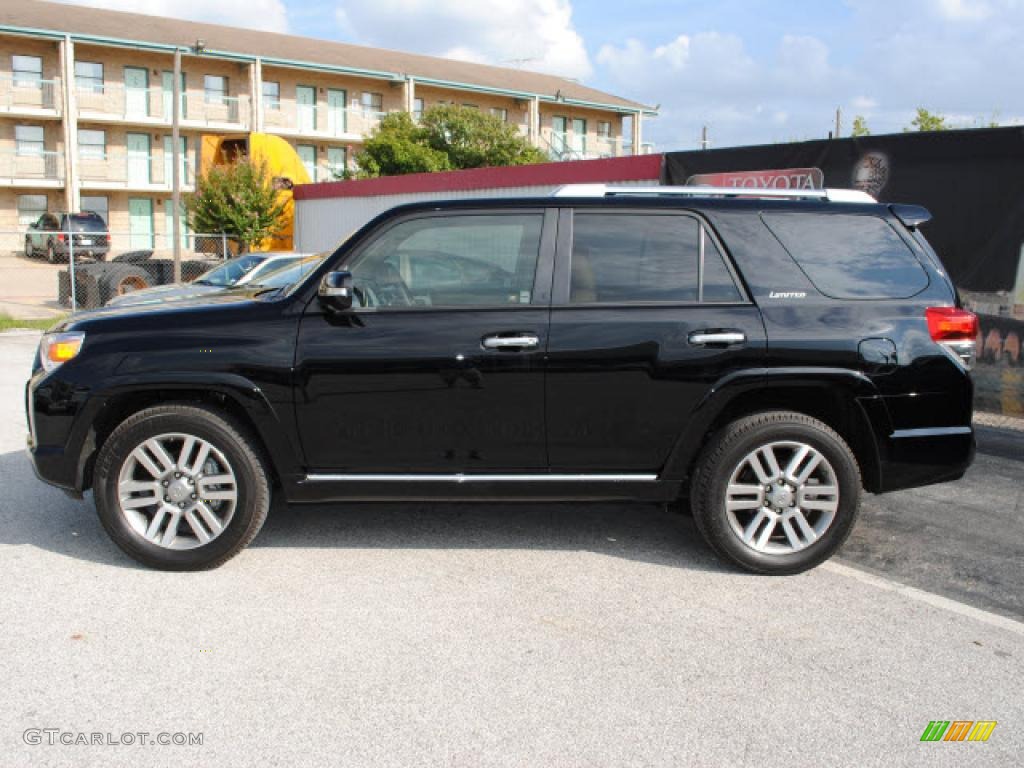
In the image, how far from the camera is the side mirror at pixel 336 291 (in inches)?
174

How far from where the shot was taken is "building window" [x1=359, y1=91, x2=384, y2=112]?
48.0 m

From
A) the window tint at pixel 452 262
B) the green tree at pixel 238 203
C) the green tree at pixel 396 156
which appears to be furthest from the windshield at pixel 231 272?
the green tree at pixel 396 156

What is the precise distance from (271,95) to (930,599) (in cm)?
4542

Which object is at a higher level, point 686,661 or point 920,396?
point 920,396

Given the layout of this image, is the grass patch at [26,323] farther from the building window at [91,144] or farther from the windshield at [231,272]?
the building window at [91,144]

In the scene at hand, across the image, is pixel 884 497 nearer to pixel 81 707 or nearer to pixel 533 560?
pixel 533 560

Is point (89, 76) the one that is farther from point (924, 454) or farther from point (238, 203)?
point (924, 454)

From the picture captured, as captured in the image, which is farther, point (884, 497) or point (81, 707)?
point (884, 497)

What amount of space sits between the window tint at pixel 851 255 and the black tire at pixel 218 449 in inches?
112

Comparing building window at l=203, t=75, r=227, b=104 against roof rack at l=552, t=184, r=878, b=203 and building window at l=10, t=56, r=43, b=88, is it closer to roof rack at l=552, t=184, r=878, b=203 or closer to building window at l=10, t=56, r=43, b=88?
building window at l=10, t=56, r=43, b=88

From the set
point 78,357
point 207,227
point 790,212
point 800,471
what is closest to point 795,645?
point 800,471

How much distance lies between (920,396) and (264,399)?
10.4 feet

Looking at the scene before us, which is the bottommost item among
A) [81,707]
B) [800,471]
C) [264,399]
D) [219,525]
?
[81,707]

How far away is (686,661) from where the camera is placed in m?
3.68
